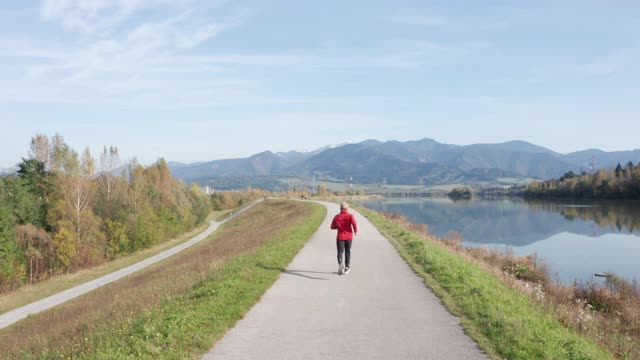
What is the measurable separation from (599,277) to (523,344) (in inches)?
832

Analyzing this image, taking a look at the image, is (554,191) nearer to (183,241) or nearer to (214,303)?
(183,241)

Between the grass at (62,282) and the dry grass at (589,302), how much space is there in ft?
108

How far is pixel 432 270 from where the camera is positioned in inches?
641

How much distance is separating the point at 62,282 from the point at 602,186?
110817mm

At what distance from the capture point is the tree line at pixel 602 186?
351ft

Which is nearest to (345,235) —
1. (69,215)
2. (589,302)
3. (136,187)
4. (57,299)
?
(589,302)

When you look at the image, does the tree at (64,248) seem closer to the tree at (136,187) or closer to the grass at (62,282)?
the grass at (62,282)

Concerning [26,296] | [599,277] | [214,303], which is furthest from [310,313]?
[26,296]

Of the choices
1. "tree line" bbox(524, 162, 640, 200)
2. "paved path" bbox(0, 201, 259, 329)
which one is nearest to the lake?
"paved path" bbox(0, 201, 259, 329)

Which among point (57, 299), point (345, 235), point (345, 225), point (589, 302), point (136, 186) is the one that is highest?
point (136, 186)

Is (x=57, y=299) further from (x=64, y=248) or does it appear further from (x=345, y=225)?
(x=345, y=225)

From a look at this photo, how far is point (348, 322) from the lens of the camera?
10.1 meters

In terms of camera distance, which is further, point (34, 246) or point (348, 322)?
point (34, 246)

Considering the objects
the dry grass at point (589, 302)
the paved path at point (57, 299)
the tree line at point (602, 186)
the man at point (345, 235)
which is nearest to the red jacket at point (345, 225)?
the man at point (345, 235)
